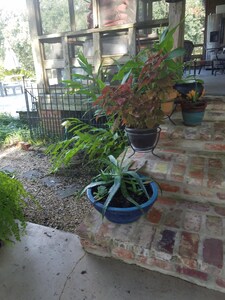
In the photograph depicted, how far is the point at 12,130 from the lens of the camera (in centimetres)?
408

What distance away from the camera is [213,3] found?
7.81 metres

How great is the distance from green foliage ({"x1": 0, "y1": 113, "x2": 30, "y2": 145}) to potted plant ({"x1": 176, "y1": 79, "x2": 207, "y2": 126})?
8.65 feet

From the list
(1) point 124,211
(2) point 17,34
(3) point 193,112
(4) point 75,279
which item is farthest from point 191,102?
(2) point 17,34

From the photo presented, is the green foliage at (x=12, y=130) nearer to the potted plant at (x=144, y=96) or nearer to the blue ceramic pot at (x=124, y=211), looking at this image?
the potted plant at (x=144, y=96)

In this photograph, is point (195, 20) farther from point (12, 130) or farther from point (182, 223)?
point (182, 223)

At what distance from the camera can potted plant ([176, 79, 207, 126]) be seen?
73.2 inches

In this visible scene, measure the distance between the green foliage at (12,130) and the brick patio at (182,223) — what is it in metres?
2.62

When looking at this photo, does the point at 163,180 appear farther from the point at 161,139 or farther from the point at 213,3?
the point at 213,3

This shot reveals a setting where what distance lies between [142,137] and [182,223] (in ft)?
2.00

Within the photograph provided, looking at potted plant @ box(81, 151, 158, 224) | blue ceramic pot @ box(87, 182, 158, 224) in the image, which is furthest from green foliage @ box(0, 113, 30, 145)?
blue ceramic pot @ box(87, 182, 158, 224)

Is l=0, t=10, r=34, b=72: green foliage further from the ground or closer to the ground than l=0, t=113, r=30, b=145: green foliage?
further from the ground

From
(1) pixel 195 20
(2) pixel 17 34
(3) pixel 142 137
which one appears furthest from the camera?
(2) pixel 17 34

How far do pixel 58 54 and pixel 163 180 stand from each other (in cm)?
262

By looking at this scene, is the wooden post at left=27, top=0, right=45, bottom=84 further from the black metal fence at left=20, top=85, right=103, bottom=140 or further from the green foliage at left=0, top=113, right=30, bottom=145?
the green foliage at left=0, top=113, right=30, bottom=145
